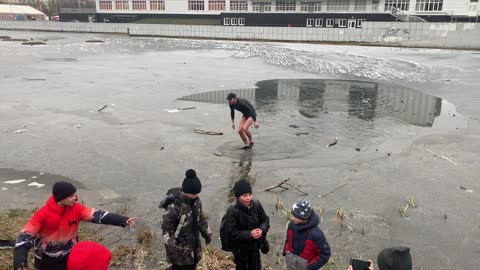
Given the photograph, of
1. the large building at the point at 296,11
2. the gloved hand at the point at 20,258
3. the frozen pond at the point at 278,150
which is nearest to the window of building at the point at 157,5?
the large building at the point at 296,11

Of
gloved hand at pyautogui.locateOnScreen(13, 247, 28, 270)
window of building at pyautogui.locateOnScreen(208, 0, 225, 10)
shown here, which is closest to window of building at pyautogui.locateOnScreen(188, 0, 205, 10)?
window of building at pyautogui.locateOnScreen(208, 0, 225, 10)

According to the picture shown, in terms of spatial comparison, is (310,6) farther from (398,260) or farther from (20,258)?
(20,258)

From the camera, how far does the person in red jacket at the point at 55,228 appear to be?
12.4ft

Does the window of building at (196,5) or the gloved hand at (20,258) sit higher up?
the window of building at (196,5)

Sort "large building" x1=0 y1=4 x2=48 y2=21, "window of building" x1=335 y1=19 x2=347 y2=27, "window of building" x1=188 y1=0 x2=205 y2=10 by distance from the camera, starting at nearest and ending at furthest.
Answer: "window of building" x1=335 y1=19 x2=347 y2=27
"window of building" x1=188 y1=0 x2=205 y2=10
"large building" x1=0 y1=4 x2=48 y2=21

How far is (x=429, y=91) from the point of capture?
63.8 feet

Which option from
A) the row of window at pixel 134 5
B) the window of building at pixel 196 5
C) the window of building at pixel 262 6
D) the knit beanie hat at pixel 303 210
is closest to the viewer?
the knit beanie hat at pixel 303 210

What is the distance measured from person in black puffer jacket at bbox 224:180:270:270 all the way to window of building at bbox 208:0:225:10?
274ft

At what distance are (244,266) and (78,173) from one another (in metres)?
5.32

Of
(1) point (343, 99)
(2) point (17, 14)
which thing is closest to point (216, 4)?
(2) point (17, 14)

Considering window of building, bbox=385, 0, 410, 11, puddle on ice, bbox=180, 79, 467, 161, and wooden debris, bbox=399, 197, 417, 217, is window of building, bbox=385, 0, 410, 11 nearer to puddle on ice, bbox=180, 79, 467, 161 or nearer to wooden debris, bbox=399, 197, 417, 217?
puddle on ice, bbox=180, 79, 467, 161

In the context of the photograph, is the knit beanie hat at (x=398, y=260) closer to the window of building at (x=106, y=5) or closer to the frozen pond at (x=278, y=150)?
the frozen pond at (x=278, y=150)

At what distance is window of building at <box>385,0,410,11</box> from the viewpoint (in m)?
68.8

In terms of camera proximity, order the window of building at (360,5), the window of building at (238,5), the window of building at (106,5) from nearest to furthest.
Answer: the window of building at (360,5) → the window of building at (238,5) → the window of building at (106,5)
